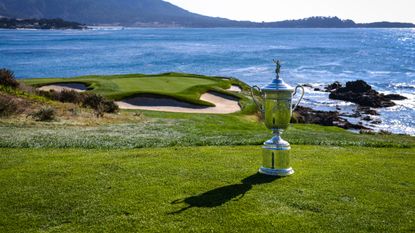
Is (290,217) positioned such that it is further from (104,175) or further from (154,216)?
(104,175)

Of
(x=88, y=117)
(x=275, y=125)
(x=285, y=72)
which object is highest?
(x=275, y=125)

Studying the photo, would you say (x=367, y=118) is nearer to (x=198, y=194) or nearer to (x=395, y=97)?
(x=395, y=97)

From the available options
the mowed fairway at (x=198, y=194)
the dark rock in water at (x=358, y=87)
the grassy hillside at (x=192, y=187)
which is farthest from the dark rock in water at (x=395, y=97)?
the mowed fairway at (x=198, y=194)

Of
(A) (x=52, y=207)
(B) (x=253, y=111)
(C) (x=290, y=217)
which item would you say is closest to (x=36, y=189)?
(A) (x=52, y=207)

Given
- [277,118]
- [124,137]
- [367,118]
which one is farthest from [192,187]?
[367,118]

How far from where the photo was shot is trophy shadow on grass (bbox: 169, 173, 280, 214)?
9.39 meters

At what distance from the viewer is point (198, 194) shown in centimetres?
998

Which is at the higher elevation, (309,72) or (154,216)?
(154,216)

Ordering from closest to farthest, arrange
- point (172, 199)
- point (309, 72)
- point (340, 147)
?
point (172, 199) → point (340, 147) → point (309, 72)

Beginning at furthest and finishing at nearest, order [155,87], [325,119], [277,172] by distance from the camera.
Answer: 1. [325,119]
2. [155,87]
3. [277,172]

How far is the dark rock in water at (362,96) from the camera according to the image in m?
55.5

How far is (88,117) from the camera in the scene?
82.9 feet

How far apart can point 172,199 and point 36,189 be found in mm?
2783

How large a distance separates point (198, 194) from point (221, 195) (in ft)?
1.46
